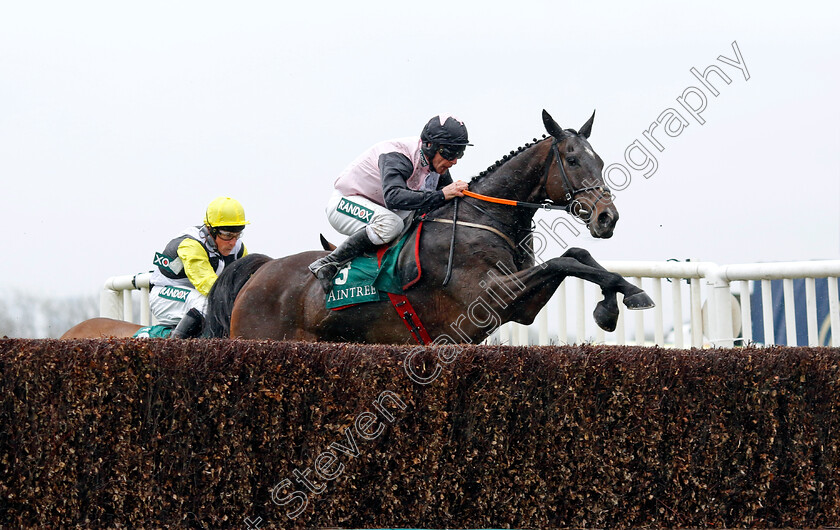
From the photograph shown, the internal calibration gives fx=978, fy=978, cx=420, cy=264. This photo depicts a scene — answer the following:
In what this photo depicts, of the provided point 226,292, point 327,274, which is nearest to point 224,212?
point 226,292

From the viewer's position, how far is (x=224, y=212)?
749 cm

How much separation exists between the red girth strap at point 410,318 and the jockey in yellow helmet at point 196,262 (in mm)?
1961

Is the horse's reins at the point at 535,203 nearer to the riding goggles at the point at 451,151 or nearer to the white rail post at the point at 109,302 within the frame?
the riding goggles at the point at 451,151

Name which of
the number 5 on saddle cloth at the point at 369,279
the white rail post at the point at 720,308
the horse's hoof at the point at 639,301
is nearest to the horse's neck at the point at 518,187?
the number 5 on saddle cloth at the point at 369,279

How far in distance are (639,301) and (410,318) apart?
1.48 meters

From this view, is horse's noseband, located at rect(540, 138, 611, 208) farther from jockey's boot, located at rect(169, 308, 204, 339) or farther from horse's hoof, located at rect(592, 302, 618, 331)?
jockey's boot, located at rect(169, 308, 204, 339)

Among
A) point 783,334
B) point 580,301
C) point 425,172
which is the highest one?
point 425,172

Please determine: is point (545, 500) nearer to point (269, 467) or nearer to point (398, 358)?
point (398, 358)

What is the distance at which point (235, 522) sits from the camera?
4.06 m

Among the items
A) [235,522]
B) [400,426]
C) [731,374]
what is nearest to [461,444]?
[400,426]

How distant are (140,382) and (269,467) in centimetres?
64

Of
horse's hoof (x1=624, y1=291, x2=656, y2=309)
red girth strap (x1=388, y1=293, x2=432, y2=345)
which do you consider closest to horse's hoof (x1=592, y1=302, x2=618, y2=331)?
horse's hoof (x1=624, y1=291, x2=656, y2=309)

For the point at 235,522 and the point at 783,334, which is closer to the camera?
the point at 235,522

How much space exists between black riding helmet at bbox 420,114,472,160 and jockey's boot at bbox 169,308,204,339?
250 centimetres
